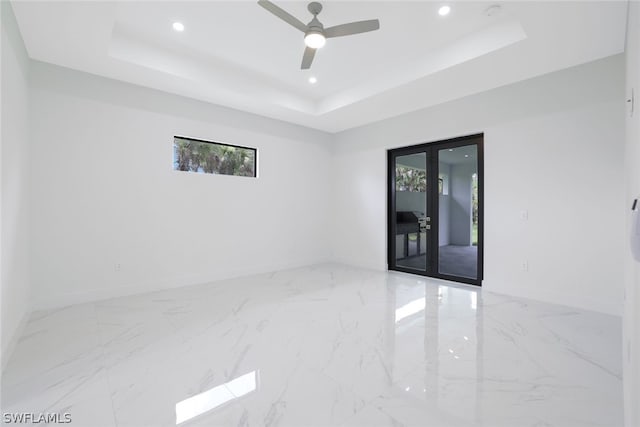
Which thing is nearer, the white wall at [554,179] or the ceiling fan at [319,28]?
the ceiling fan at [319,28]

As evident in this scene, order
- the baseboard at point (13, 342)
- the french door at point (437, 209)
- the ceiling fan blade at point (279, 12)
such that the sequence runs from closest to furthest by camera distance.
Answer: the baseboard at point (13, 342) → the ceiling fan blade at point (279, 12) → the french door at point (437, 209)

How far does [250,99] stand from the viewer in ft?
14.6

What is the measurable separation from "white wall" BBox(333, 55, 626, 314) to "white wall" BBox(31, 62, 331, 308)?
3.15 meters

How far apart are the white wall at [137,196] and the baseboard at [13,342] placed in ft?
1.61

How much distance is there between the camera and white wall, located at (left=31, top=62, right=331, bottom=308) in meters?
3.45

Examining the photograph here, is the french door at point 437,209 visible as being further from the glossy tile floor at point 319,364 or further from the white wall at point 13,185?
the white wall at point 13,185

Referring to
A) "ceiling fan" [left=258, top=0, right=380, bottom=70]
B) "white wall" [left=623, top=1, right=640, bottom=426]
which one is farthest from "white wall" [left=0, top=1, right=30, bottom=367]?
"white wall" [left=623, top=1, right=640, bottom=426]

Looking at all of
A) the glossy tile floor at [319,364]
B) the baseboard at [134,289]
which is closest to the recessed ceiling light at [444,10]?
the glossy tile floor at [319,364]

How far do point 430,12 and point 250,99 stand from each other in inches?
104

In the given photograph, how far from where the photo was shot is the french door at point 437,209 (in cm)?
479

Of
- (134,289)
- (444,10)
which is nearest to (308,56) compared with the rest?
(444,10)

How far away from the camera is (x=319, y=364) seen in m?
2.23

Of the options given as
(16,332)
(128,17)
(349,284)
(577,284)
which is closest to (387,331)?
(349,284)

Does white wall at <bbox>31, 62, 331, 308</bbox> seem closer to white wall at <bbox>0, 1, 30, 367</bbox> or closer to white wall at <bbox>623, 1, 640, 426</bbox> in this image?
white wall at <bbox>0, 1, 30, 367</bbox>
